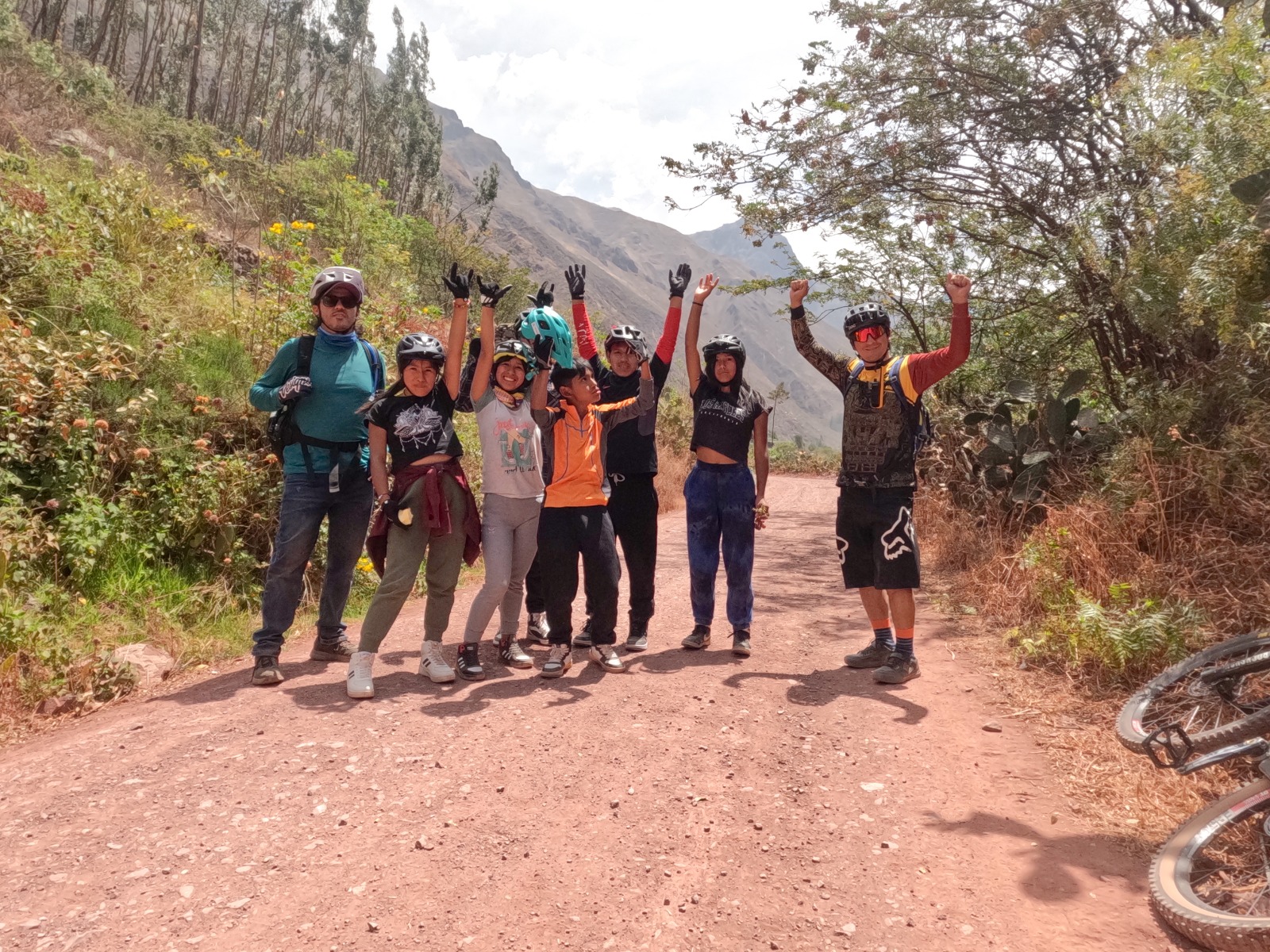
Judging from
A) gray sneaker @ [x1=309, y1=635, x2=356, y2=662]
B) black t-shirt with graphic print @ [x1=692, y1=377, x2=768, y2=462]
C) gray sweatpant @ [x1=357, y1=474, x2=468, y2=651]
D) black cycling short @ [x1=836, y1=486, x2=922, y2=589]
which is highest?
black t-shirt with graphic print @ [x1=692, y1=377, x2=768, y2=462]

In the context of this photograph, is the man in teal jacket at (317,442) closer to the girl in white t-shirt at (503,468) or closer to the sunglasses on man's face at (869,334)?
the girl in white t-shirt at (503,468)

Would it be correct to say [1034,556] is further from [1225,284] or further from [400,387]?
[400,387]

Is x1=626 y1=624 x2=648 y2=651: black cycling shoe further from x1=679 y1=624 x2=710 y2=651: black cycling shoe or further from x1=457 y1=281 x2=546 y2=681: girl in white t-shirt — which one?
x1=457 y1=281 x2=546 y2=681: girl in white t-shirt

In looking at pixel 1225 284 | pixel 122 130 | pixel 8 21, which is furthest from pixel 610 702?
pixel 8 21

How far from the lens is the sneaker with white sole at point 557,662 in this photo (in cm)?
469

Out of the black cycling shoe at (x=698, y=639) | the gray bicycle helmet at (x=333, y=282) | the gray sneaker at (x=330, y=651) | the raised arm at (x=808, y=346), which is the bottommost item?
the gray sneaker at (x=330, y=651)

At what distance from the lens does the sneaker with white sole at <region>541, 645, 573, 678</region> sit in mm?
4688

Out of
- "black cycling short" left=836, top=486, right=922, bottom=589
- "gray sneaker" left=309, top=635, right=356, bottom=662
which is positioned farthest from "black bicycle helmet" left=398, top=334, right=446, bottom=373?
"black cycling short" left=836, top=486, right=922, bottom=589

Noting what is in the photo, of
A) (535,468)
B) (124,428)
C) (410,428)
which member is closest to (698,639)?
(535,468)

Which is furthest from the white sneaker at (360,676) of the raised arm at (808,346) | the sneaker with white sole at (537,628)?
the raised arm at (808,346)

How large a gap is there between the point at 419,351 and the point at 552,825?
2.61 meters

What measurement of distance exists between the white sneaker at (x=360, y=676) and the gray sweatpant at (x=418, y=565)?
0.15ft

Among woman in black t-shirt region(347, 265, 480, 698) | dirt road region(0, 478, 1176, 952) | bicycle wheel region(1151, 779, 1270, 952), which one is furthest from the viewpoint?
woman in black t-shirt region(347, 265, 480, 698)

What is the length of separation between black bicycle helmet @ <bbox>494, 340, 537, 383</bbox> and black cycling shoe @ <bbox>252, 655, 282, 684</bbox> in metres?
2.09
